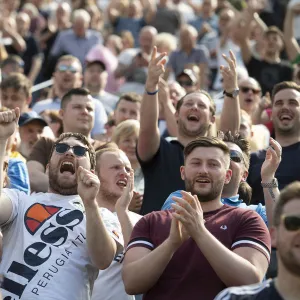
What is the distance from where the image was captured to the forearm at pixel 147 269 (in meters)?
5.75

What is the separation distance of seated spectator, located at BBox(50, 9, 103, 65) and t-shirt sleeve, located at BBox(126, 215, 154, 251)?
367 inches

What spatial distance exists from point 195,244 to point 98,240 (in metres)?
0.66

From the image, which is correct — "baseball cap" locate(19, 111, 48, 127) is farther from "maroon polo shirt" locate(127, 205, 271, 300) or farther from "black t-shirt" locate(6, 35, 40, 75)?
"black t-shirt" locate(6, 35, 40, 75)

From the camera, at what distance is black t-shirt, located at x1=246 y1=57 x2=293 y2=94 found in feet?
40.9

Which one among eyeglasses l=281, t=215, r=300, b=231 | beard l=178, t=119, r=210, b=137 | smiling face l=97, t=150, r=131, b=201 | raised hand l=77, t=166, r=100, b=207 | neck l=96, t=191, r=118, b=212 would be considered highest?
eyeglasses l=281, t=215, r=300, b=231

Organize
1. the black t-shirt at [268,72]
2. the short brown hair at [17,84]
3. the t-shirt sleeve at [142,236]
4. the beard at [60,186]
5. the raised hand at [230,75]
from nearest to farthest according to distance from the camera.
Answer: the t-shirt sleeve at [142,236] < the beard at [60,186] < the raised hand at [230,75] < the short brown hair at [17,84] < the black t-shirt at [268,72]

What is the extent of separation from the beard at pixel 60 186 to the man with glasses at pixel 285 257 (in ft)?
6.77

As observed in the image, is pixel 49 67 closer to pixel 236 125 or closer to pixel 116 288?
pixel 236 125

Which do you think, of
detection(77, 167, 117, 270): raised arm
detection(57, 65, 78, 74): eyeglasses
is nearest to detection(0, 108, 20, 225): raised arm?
detection(77, 167, 117, 270): raised arm

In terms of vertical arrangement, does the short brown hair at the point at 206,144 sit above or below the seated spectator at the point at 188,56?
above

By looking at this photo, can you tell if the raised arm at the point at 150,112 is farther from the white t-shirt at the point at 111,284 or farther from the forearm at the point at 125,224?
the forearm at the point at 125,224

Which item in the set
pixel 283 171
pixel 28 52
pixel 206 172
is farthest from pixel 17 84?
pixel 28 52

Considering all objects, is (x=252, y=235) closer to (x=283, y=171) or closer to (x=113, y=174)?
(x=113, y=174)

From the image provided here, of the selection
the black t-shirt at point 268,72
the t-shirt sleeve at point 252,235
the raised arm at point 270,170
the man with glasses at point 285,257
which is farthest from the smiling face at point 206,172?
the black t-shirt at point 268,72
